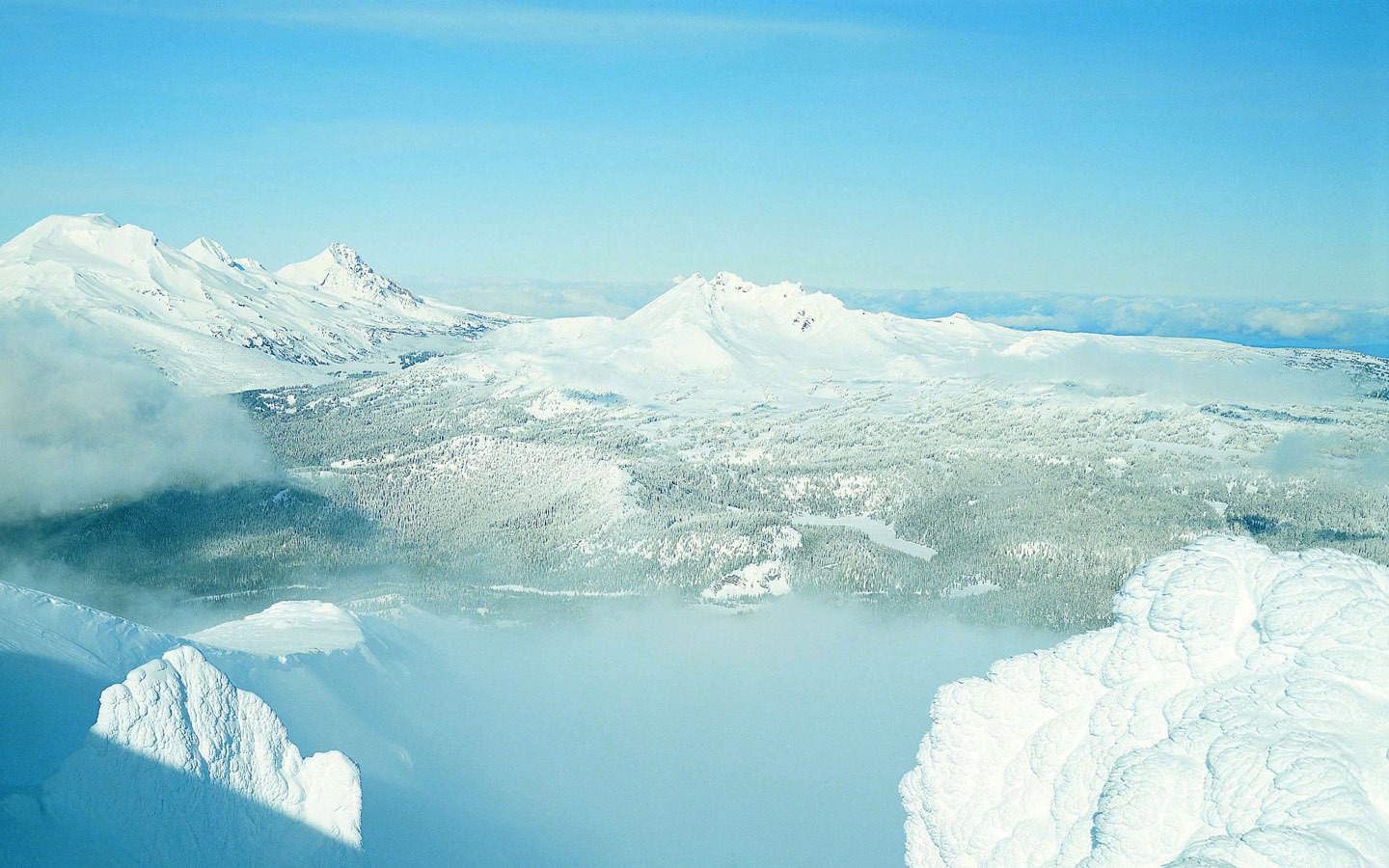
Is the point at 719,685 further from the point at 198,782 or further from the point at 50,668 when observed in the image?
the point at 198,782

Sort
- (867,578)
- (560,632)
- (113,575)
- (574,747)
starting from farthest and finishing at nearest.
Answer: (113,575)
(867,578)
(560,632)
(574,747)

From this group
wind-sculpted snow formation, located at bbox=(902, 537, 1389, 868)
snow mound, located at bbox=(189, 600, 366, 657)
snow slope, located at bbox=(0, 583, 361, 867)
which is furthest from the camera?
snow mound, located at bbox=(189, 600, 366, 657)

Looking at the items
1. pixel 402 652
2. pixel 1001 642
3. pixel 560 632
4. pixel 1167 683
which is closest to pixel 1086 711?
pixel 1167 683

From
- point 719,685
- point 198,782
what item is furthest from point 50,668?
point 719,685

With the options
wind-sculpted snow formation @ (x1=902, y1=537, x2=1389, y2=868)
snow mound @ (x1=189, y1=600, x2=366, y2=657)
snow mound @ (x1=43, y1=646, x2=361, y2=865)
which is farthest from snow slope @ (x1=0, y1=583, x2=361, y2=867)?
wind-sculpted snow formation @ (x1=902, y1=537, x2=1389, y2=868)

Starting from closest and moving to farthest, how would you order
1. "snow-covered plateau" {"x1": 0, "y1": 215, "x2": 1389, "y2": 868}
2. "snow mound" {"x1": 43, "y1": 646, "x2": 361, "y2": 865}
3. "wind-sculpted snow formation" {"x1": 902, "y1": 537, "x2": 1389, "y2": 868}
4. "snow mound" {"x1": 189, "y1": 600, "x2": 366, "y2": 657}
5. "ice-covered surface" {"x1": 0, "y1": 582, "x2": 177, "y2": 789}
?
"wind-sculpted snow formation" {"x1": 902, "y1": 537, "x2": 1389, "y2": 868} → "snow-covered plateau" {"x1": 0, "y1": 215, "x2": 1389, "y2": 868} → "snow mound" {"x1": 43, "y1": 646, "x2": 361, "y2": 865} → "ice-covered surface" {"x1": 0, "y1": 582, "x2": 177, "y2": 789} → "snow mound" {"x1": 189, "y1": 600, "x2": 366, "y2": 657}

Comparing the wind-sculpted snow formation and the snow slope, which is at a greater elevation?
the wind-sculpted snow formation

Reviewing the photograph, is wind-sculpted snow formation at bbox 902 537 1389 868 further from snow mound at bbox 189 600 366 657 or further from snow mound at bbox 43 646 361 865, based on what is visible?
snow mound at bbox 189 600 366 657

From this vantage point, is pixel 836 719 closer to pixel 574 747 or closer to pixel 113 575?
pixel 574 747
